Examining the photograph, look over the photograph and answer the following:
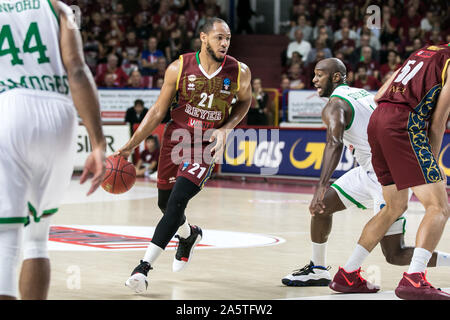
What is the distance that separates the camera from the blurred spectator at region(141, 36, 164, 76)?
2059 centimetres

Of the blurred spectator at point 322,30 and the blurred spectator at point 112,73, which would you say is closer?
the blurred spectator at point 112,73

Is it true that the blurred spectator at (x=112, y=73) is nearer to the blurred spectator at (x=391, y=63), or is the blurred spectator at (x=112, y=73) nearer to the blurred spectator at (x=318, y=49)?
the blurred spectator at (x=318, y=49)

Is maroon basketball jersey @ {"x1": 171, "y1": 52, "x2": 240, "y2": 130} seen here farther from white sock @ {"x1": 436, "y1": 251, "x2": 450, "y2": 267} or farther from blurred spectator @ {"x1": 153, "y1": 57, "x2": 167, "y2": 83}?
blurred spectator @ {"x1": 153, "y1": 57, "x2": 167, "y2": 83}

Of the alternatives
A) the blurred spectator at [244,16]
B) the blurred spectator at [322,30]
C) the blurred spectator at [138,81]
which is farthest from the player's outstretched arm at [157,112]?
the blurred spectator at [244,16]

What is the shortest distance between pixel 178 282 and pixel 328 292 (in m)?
1.25

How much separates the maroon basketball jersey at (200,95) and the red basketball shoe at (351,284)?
69.8 inches

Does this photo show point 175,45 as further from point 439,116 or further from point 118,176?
point 439,116

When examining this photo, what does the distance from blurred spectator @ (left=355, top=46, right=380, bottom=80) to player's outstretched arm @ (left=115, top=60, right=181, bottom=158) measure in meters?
11.7

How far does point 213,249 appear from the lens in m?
8.33

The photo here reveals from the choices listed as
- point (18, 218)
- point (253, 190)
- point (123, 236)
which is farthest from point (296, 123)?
point (18, 218)

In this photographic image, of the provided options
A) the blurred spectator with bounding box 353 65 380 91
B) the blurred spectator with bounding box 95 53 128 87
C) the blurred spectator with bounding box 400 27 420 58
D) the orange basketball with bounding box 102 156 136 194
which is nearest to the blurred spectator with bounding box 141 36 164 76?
the blurred spectator with bounding box 95 53 128 87

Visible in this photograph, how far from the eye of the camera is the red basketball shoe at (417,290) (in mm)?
5480

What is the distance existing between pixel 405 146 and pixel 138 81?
14.4 m
